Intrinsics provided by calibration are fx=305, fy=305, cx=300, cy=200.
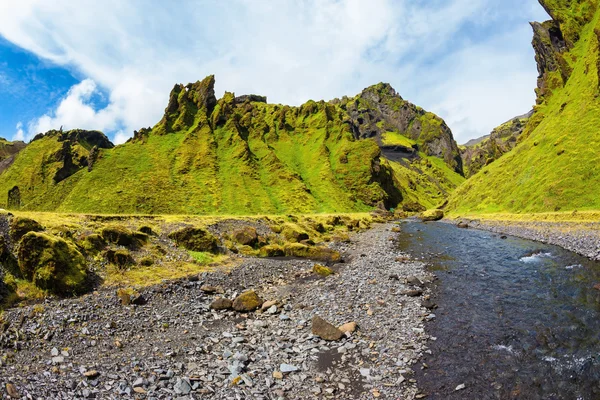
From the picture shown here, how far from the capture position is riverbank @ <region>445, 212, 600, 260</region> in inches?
1487

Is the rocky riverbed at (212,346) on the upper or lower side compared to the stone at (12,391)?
lower

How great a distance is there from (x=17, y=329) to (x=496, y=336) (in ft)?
83.7

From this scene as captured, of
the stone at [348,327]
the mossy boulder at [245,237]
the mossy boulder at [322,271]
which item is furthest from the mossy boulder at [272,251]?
the stone at [348,327]

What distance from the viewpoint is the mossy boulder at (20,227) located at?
23891mm

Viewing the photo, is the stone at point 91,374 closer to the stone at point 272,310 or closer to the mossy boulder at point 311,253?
the stone at point 272,310

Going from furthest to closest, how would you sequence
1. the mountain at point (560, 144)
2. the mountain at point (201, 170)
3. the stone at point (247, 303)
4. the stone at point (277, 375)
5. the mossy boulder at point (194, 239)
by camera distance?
the mountain at point (201, 170)
the mountain at point (560, 144)
the mossy boulder at point (194, 239)
the stone at point (247, 303)
the stone at point (277, 375)

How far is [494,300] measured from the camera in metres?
22.6

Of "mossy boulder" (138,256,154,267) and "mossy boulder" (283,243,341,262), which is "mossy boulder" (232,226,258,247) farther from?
"mossy boulder" (138,256,154,267)

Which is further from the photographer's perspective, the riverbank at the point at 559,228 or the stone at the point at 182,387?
the riverbank at the point at 559,228

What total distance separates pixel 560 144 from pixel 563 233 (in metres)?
50.7

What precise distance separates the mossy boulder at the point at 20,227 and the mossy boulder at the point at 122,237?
5195mm

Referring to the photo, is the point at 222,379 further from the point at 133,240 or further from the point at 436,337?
the point at 133,240

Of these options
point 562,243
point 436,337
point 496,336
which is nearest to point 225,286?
point 436,337

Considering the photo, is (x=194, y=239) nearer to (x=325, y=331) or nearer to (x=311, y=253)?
(x=311, y=253)
